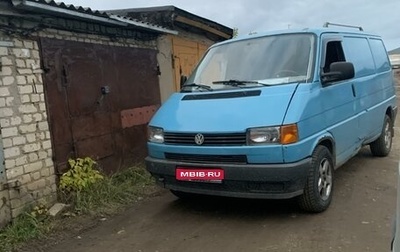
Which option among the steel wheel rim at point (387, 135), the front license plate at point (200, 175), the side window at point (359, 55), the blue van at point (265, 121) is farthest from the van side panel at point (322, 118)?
the steel wheel rim at point (387, 135)

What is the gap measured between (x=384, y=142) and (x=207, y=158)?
14.0ft

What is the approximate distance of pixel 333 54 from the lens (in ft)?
17.7

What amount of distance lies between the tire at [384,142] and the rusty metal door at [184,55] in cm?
413

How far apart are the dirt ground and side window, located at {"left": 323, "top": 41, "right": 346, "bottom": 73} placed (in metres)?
1.67

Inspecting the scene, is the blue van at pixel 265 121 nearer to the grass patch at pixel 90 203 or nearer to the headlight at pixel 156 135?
the headlight at pixel 156 135

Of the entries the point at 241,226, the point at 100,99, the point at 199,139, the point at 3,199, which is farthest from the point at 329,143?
the point at 3,199

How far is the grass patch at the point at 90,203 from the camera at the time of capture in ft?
14.7

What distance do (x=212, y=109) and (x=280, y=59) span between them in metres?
1.11

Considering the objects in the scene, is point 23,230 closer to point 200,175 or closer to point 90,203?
point 90,203

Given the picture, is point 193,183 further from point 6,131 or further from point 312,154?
point 6,131

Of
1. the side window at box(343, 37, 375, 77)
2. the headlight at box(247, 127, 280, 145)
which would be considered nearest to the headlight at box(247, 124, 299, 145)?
the headlight at box(247, 127, 280, 145)

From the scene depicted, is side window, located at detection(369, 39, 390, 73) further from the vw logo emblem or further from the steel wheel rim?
the vw logo emblem

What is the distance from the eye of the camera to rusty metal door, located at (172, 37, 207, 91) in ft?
29.5

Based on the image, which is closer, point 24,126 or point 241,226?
point 241,226
